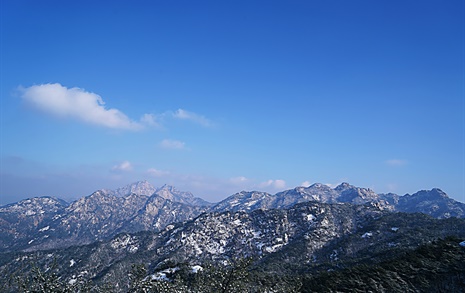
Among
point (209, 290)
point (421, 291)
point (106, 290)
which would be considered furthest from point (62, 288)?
point (421, 291)

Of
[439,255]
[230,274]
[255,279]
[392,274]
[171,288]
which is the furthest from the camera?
[255,279]

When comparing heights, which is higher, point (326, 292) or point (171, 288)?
point (171, 288)

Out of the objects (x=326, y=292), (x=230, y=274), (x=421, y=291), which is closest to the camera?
(x=230, y=274)

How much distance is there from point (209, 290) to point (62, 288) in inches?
1549

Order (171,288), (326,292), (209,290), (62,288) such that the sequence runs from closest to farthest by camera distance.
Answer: (209,290)
(171,288)
(62,288)
(326,292)

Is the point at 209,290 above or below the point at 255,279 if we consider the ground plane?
above

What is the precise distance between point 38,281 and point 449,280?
12065 cm

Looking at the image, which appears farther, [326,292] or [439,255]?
[439,255]

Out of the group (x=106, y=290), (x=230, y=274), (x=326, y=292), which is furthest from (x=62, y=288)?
(x=326, y=292)

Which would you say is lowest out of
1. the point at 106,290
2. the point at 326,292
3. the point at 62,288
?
the point at 326,292

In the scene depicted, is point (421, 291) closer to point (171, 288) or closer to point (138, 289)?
point (171, 288)

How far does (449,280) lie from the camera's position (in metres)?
97.1

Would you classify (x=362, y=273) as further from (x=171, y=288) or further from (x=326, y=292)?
(x=171, y=288)

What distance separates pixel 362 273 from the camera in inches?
5007
